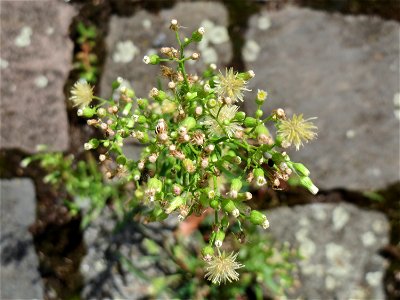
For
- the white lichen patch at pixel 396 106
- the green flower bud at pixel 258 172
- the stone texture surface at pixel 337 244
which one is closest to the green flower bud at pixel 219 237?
the green flower bud at pixel 258 172

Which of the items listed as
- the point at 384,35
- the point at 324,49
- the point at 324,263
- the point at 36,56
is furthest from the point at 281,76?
the point at 36,56

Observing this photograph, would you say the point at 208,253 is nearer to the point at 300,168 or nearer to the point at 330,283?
the point at 300,168

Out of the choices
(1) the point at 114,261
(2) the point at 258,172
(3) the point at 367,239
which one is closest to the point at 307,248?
(3) the point at 367,239

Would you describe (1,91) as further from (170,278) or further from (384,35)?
(384,35)

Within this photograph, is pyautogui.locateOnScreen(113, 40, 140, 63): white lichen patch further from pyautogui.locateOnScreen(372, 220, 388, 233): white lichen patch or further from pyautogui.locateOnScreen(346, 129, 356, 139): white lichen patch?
pyautogui.locateOnScreen(372, 220, 388, 233): white lichen patch

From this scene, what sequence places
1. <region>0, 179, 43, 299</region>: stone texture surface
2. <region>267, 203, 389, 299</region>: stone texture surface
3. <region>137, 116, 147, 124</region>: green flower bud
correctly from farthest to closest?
1. <region>267, 203, 389, 299</region>: stone texture surface
2. <region>0, 179, 43, 299</region>: stone texture surface
3. <region>137, 116, 147, 124</region>: green flower bud

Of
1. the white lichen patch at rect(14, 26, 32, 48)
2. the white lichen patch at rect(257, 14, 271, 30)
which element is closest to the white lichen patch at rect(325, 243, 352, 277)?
the white lichen patch at rect(257, 14, 271, 30)
